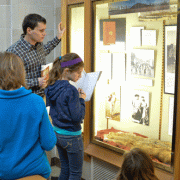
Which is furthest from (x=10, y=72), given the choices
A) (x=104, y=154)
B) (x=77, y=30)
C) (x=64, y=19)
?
(x=64, y=19)

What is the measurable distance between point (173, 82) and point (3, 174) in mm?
1511

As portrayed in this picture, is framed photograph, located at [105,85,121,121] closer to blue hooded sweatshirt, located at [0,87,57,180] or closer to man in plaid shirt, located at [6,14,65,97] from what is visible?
man in plaid shirt, located at [6,14,65,97]

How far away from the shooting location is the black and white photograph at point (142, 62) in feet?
9.29

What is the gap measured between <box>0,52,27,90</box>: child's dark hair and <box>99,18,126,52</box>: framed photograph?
5.14 ft

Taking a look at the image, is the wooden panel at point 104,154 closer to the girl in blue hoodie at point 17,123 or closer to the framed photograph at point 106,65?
the framed photograph at point 106,65

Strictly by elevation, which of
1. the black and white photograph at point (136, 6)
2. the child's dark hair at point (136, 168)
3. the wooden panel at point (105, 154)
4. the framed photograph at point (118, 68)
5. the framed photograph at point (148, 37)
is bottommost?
the wooden panel at point (105, 154)

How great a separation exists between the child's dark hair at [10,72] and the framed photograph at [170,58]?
135 centimetres

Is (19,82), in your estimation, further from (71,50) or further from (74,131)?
(71,50)

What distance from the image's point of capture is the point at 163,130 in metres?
2.75

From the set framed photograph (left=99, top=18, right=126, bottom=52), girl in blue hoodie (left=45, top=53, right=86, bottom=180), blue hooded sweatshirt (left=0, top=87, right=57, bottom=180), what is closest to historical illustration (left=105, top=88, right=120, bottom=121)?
framed photograph (left=99, top=18, right=126, bottom=52)

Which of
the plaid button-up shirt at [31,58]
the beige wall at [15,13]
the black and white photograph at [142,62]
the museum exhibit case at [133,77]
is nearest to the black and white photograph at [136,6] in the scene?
the museum exhibit case at [133,77]

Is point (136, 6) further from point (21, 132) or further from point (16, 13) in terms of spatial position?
point (21, 132)

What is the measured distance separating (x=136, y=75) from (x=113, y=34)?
0.50m

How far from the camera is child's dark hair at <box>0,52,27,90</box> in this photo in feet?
5.55
